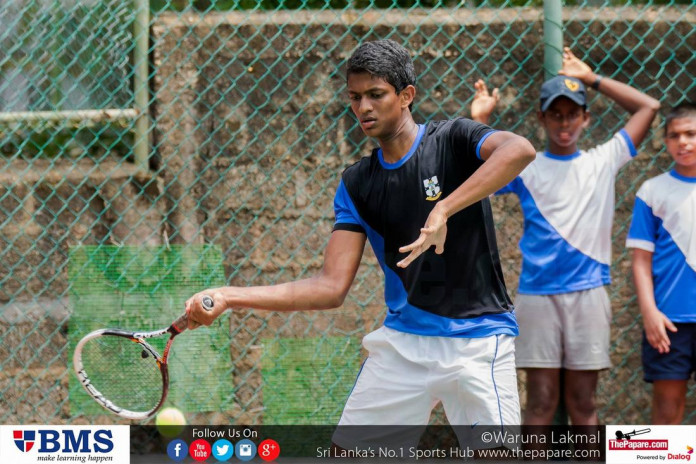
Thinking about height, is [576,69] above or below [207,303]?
above

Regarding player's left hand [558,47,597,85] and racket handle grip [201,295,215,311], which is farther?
player's left hand [558,47,597,85]

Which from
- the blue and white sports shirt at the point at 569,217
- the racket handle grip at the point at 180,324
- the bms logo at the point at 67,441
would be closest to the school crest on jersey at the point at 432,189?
the racket handle grip at the point at 180,324

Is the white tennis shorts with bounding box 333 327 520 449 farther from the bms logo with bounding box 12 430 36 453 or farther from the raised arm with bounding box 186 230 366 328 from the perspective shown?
the bms logo with bounding box 12 430 36 453

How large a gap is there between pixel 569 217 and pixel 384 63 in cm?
142

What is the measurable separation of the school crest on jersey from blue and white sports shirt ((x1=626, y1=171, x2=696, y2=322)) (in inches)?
56.7

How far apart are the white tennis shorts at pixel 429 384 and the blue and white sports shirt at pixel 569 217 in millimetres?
991

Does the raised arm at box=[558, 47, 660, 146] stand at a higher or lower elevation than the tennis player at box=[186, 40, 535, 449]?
higher

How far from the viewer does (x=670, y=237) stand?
4.38 meters

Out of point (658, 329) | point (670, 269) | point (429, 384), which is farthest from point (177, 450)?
point (670, 269)

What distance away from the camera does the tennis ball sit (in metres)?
4.61

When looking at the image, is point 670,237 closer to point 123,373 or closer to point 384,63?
point 384,63

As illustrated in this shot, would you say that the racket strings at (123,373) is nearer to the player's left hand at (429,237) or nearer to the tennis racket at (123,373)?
the tennis racket at (123,373)

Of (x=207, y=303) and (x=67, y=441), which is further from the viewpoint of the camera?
(x=67, y=441)

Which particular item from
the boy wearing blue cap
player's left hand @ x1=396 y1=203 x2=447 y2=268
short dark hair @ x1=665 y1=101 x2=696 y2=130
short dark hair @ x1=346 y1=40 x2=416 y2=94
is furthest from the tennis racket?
short dark hair @ x1=665 y1=101 x2=696 y2=130
